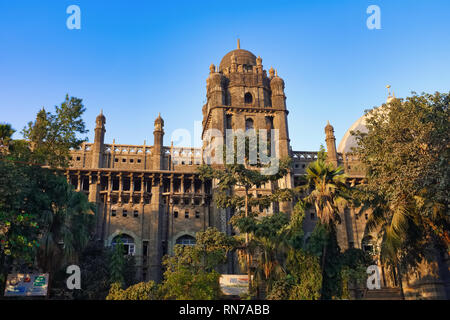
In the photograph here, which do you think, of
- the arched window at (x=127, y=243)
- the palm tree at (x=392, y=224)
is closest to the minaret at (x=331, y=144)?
the palm tree at (x=392, y=224)

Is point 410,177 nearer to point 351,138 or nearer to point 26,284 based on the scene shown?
point 26,284

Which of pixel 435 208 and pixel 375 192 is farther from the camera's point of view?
pixel 375 192

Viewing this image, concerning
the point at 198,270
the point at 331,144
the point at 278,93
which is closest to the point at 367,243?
the point at 331,144

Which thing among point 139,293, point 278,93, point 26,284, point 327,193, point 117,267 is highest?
point 278,93

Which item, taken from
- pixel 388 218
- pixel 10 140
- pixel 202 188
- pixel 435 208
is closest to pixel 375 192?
pixel 388 218

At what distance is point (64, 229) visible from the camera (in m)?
25.2

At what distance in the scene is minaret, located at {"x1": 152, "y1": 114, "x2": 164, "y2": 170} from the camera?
40188 millimetres

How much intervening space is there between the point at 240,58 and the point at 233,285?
87.5 feet

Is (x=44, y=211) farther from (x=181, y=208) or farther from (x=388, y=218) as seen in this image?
(x=388, y=218)

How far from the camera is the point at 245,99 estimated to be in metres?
45.2

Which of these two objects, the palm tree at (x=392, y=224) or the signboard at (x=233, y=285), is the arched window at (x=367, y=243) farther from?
the signboard at (x=233, y=285)

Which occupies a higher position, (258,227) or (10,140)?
(10,140)

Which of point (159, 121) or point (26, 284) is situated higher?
point (159, 121)
